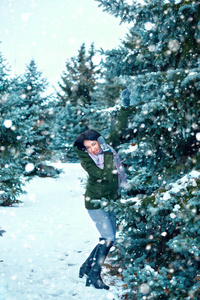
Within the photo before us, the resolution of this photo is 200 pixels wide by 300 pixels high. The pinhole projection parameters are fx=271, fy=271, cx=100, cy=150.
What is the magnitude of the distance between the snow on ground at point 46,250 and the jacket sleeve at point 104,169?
5.29ft

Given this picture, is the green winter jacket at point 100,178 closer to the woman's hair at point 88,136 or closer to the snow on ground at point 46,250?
the woman's hair at point 88,136

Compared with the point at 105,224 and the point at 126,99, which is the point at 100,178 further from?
the point at 126,99

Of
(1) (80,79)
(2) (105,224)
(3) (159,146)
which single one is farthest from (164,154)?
(1) (80,79)

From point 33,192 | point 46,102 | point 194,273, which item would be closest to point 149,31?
point 194,273

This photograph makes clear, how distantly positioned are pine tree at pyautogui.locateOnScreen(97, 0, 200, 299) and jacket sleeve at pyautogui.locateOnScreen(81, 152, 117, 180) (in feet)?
0.83

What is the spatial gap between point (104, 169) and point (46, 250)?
105 inches

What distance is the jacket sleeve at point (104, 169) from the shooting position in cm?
375

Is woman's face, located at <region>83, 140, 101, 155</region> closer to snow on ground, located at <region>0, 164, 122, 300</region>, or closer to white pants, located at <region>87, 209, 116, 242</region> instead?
white pants, located at <region>87, 209, 116, 242</region>

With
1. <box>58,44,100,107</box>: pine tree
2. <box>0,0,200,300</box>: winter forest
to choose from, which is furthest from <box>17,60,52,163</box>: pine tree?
<box>0,0,200,300</box>: winter forest

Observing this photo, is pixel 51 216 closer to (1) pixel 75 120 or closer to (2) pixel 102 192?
(2) pixel 102 192

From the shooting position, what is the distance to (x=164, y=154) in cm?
408

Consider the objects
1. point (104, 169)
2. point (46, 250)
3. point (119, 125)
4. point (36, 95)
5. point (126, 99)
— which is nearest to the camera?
point (104, 169)

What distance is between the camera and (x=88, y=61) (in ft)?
84.2

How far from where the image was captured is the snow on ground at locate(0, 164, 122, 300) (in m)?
3.73
